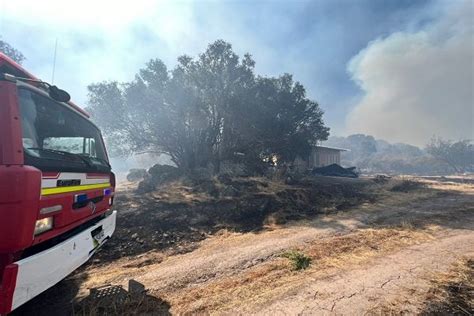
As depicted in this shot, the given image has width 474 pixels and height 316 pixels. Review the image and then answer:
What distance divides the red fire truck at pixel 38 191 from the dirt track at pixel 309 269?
1360 mm

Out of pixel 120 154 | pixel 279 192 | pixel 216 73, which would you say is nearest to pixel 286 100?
pixel 216 73

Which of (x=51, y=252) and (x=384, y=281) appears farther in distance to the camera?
(x=384, y=281)

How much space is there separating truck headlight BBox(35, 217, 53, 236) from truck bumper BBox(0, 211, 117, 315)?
0.67 feet

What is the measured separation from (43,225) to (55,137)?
140cm

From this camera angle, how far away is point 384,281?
3846mm

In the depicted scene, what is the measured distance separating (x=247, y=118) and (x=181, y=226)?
12854 millimetres

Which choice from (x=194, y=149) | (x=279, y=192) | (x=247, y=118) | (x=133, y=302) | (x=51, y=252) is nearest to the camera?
(x=51, y=252)

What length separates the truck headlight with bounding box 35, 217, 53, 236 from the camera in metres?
2.55

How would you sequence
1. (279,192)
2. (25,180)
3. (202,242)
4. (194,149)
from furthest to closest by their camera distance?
(194,149), (279,192), (202,242), (25,180)

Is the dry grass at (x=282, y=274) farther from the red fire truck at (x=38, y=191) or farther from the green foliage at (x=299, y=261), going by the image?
the red fire truck at (x=38, y=191)

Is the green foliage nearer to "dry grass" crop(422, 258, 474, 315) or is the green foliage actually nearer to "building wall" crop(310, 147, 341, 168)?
"dry grass" crop(422, 258, 474, 315)

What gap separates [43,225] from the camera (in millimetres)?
2643

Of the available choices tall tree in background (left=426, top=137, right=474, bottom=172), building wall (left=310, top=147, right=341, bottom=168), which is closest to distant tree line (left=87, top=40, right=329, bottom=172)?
building wall (left=310, top=147, right=341, bottom=168)

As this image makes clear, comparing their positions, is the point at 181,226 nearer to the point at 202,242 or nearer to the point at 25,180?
the point at 202,242
